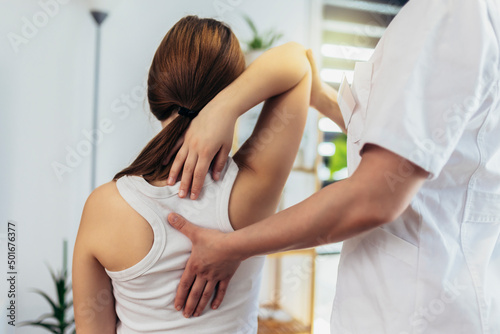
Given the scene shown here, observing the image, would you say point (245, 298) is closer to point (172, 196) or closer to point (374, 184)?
point (172, 196)

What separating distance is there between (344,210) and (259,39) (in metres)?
2.24

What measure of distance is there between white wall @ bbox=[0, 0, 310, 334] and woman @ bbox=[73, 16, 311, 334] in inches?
46.4

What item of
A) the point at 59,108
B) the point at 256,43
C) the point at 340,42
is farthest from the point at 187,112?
the point at 340,42

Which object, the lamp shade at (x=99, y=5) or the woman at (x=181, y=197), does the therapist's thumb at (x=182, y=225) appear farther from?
the lamp shade at (x=99, y=5)

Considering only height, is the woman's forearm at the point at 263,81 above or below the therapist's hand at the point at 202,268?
above

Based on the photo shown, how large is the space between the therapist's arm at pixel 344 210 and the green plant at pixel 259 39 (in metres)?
2.12

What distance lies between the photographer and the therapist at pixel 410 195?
0.57 meters

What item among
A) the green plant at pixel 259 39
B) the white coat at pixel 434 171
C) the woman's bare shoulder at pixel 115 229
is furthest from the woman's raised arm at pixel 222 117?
the green plant at pixel 259 39

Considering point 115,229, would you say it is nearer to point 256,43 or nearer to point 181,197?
point 181,197

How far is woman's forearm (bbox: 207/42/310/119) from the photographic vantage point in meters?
0.89

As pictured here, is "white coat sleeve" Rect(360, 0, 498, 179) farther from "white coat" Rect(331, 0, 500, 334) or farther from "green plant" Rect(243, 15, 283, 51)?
"green plant" Rect(243, 15, 283, 51)

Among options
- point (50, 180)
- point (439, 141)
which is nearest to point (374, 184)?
point (439, 141)

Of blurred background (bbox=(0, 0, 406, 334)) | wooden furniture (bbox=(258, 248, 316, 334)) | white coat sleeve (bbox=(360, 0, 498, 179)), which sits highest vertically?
white coat sleeve (bbox=(360, 0, 498, 179))

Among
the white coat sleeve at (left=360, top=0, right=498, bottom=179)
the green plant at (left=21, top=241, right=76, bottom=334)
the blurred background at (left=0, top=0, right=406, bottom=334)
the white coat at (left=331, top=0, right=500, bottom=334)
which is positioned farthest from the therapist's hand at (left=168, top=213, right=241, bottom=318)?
the green plant at (left=21, top=241, right=76, bottom=334)
